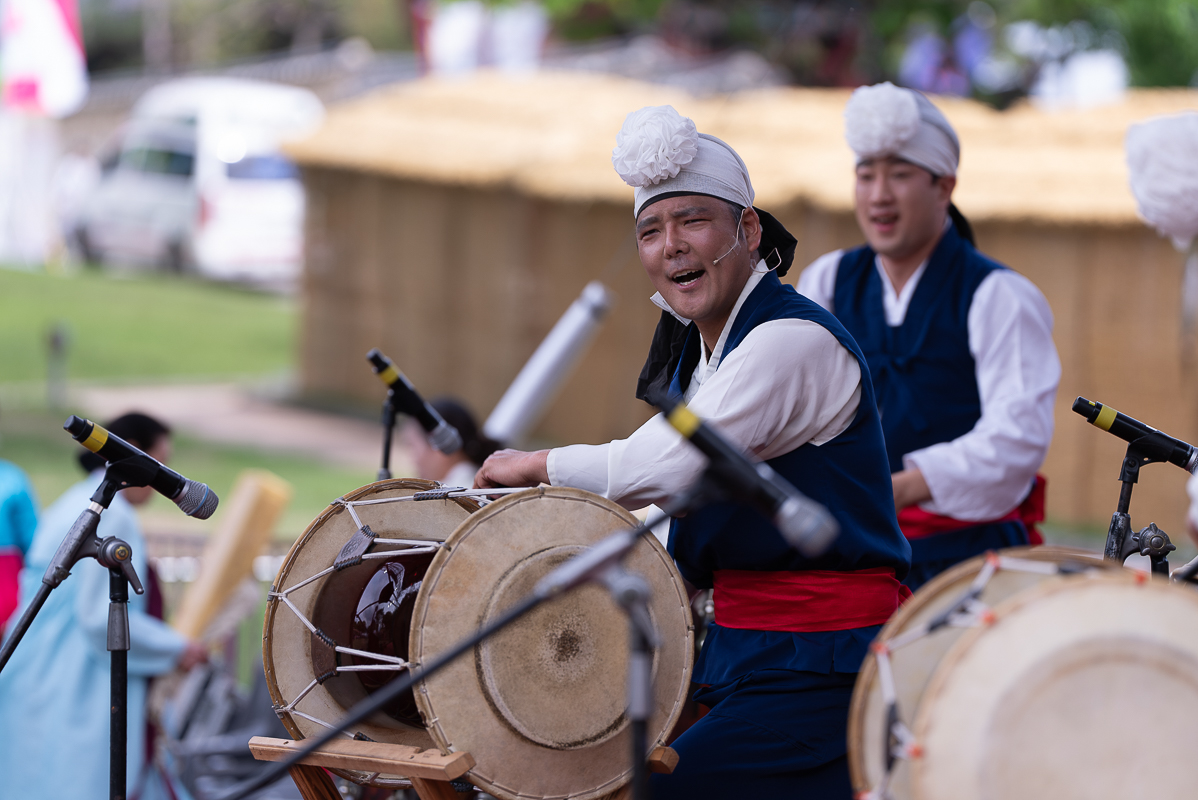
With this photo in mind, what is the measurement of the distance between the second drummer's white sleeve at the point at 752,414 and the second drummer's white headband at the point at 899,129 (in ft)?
4.14

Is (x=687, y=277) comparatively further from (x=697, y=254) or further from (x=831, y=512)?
(x=831, y=512)

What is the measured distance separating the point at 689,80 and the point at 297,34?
946 inches

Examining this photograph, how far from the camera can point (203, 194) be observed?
19.7m

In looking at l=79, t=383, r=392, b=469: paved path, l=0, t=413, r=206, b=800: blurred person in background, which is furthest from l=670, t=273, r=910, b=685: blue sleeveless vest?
l=79, t=383, r=392, b=469: paved path

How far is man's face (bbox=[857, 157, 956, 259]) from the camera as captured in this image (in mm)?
3635

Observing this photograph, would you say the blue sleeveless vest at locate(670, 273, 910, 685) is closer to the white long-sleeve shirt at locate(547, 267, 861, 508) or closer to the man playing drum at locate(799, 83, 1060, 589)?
the white long-sleeve shirt at locate(547, 267, 861, 508)

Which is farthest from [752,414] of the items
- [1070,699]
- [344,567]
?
[344,567]

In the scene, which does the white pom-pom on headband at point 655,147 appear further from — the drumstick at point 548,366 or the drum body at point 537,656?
the drumstick at point 548,366

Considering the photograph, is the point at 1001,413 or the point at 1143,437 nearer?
the point at 1143,437

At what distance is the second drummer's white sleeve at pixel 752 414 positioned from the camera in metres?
2.39

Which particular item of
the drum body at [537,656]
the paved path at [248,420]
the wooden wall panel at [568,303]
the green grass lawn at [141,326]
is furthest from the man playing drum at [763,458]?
the green grass lawn at [141,326]

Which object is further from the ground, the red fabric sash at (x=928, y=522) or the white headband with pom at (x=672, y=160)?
the white headband with pom at (x=672, y=160)

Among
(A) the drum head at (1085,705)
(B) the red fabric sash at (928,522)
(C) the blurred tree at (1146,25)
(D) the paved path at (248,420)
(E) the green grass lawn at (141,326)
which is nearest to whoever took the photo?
(A) the drum head at (1085,705)

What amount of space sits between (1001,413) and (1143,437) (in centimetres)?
83
